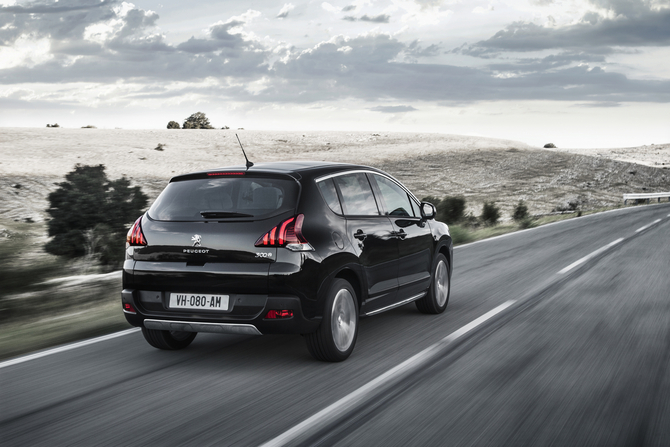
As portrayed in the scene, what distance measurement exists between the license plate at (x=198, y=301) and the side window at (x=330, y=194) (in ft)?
4.09

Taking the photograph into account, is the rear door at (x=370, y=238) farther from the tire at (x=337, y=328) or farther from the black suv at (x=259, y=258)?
the tire at (x=337, y=328)

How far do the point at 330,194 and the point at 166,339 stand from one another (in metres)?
2.03

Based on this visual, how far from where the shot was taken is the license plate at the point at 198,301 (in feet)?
18.7

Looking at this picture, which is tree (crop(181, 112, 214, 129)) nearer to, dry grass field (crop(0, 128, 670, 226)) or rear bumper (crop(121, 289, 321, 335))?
dry grass field (crop(0, 128, 670, 226))

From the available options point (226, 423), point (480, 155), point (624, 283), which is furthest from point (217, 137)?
point (226, 423)

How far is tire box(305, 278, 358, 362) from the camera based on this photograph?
19.4 feet

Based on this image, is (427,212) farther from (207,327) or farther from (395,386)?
(207,327)

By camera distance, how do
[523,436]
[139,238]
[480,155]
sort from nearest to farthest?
[523,436], [139,238], [480,155]

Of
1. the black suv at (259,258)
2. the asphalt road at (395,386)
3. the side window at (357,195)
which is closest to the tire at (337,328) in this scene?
the black suv at (259,258)

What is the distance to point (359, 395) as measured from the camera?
512 cm

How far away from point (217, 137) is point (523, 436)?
70578 millimetres

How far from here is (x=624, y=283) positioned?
10.5 metres

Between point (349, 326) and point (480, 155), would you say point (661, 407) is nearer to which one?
point (349, 326)

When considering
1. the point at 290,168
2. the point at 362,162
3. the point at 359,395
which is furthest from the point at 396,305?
the point at 362,162
